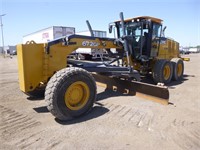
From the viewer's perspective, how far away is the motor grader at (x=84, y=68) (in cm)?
445

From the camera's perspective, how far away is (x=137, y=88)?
20.4ft

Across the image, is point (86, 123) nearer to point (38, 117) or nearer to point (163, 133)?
point (38, 117)

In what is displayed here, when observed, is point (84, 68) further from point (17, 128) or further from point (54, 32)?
point (54, 32)

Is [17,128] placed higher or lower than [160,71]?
lower

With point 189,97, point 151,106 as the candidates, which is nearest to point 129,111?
point 151,106

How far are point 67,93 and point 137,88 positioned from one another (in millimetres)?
2514

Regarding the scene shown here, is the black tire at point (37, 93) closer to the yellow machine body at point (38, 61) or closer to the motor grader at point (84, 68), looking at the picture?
the motor grader at point (84, 68)

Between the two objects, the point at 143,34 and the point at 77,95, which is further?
the point at 143,34

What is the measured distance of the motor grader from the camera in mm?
4449

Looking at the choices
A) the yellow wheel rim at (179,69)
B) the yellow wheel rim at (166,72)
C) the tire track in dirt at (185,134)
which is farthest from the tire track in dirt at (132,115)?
the yellow wheel rim at (179,69)

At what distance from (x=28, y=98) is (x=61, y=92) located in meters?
2.42

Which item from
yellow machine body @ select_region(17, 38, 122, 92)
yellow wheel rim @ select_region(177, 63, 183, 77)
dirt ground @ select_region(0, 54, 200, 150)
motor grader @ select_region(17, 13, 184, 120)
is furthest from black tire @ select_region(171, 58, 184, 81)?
yellow machine body @ select_region(17, 38, 122, 92)

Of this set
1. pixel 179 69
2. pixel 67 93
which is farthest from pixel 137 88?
pixel 179 69

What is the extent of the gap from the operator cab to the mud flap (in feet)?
5.33
